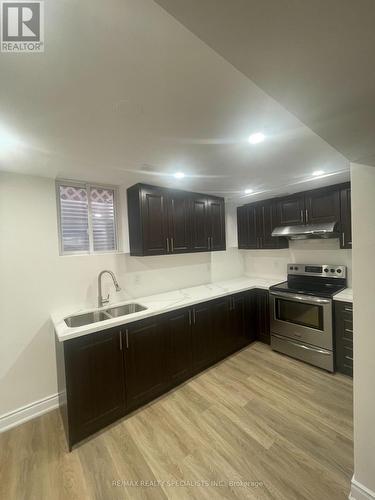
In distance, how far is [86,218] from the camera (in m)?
2.56

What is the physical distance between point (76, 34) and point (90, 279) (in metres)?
2.17

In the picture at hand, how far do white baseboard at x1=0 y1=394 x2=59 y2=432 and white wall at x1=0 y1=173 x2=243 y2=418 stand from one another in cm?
4

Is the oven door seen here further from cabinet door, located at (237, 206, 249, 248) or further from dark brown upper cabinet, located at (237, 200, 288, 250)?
cabinet door, located at (237, 206, 249, 248)

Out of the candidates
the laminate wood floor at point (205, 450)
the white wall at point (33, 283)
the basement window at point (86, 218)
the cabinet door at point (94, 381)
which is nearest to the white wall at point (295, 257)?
the laminate wood floor at point (205, 450)

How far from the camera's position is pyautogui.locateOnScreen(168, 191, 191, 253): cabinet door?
110 inches

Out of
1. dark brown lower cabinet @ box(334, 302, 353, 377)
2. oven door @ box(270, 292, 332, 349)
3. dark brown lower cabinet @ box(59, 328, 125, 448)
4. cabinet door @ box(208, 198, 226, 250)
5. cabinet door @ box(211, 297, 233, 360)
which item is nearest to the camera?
dark brown lower cabinet @ box(59, 328, 125, 448)

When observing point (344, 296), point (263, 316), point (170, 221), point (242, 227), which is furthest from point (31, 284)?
point (344, 296)

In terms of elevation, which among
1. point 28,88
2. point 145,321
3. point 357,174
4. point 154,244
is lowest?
point 145,321

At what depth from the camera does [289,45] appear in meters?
0.53

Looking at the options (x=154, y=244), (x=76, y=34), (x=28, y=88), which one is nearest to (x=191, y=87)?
(x=76, y=34)

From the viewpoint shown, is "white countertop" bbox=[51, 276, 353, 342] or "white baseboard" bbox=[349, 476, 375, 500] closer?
"white baseboard" bbox=[349, 476, 375, 500]

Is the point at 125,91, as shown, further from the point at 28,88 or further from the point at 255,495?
the point at 255,495

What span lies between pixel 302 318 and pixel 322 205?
4.98 ft

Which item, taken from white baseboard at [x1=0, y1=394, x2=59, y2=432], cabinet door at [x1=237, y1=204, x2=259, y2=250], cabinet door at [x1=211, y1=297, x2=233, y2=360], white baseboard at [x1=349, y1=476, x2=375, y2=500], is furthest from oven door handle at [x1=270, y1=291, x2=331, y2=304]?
white baseboard at [x1=0, y1=394, x2=59, y2=432]
